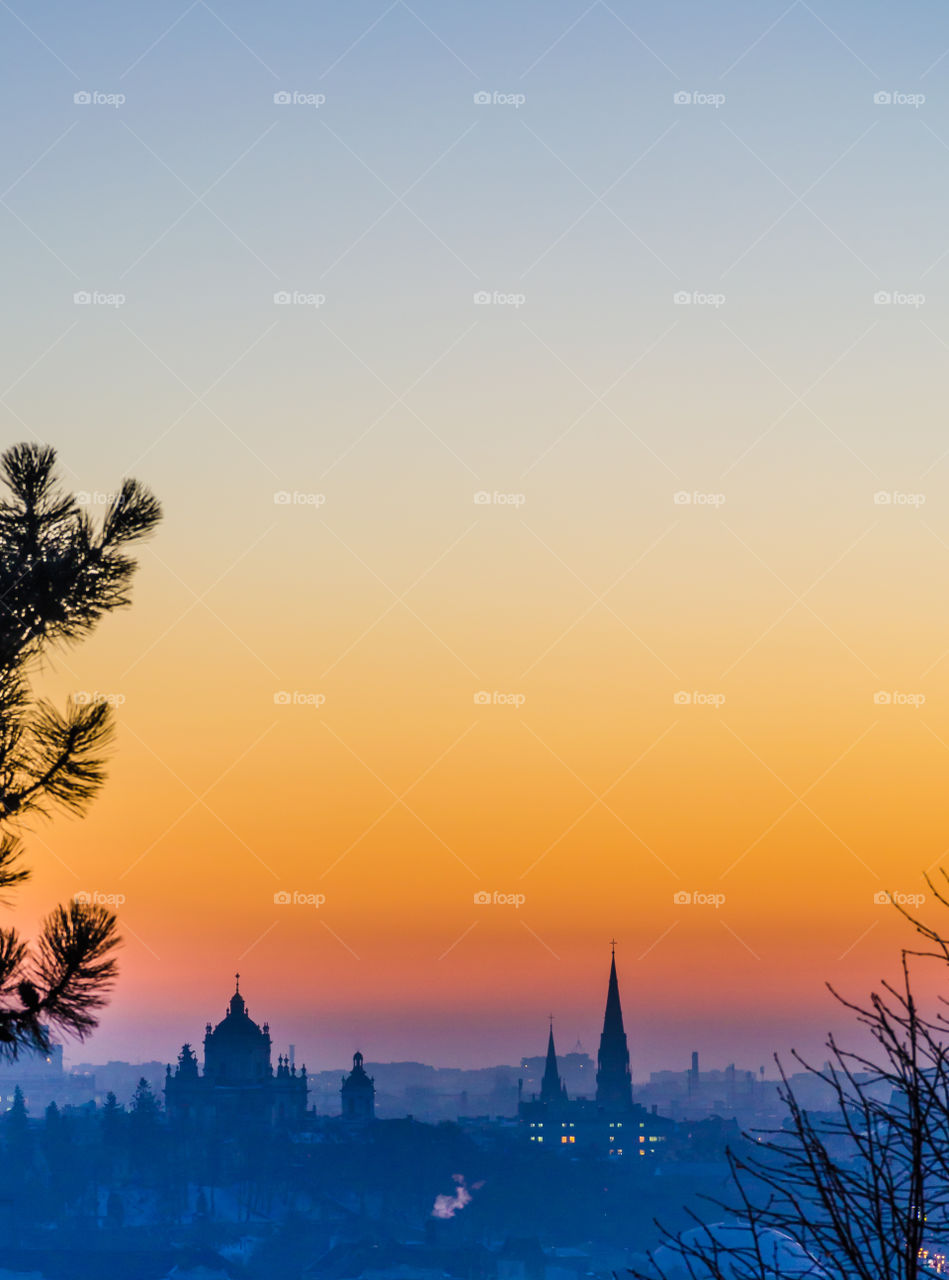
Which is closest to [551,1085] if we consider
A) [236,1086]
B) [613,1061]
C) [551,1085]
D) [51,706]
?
[551,1085]

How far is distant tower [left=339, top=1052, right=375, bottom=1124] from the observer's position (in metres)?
167

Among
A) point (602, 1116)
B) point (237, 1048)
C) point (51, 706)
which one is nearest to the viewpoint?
point (51, 706)

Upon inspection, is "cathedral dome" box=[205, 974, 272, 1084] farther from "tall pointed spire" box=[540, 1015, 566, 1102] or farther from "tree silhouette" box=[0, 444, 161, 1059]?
"tree silhouette" box=[0, 444, 161, 1059]

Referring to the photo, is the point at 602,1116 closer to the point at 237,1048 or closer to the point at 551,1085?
the point at 551,1085

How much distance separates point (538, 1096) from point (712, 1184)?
43.3 m

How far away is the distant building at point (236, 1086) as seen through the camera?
152 m

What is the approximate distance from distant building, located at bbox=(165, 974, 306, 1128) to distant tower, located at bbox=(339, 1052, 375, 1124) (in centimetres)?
612

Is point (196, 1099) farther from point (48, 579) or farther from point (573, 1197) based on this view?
point (48, 579)

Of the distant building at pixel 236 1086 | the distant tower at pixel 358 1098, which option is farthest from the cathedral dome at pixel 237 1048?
the distant tower at pixel 358 1098

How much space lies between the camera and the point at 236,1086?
155625 millimetres

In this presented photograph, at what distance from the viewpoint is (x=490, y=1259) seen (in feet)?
500

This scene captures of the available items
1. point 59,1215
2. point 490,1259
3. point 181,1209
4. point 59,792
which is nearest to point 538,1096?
point 490,1259

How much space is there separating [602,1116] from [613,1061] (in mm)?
14600

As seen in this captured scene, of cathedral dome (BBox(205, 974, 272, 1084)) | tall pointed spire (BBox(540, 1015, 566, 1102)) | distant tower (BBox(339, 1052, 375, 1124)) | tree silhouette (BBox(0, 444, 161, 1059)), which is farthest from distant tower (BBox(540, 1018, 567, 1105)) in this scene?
tree silhouette (BBox(0, 444, 161, 1059))
